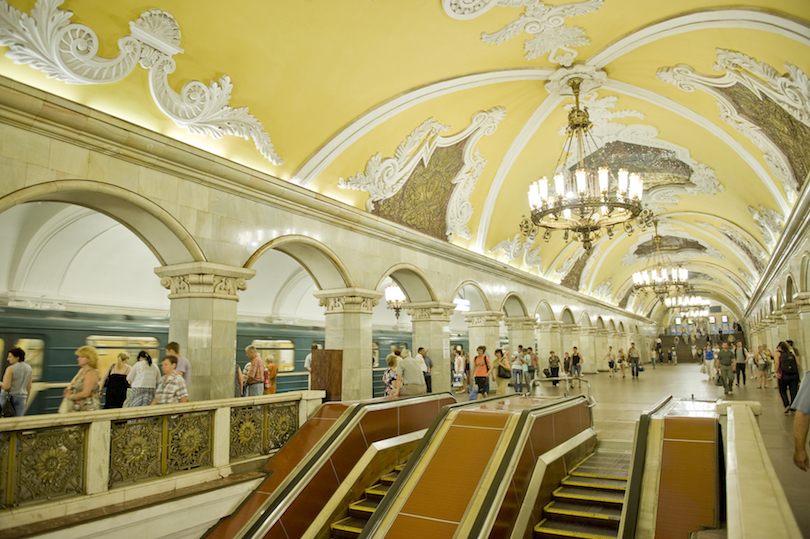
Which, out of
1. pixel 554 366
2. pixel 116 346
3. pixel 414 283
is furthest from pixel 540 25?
pixel 554 366

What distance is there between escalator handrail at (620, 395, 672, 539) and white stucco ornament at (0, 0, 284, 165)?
5.84m

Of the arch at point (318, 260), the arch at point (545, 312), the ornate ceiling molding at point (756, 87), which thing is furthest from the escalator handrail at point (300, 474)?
the arch at point (545, 312)

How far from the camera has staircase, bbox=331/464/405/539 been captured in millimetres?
4641

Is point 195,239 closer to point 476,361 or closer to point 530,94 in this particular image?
point 476,361

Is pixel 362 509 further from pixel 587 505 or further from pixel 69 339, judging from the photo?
pixel 69 339

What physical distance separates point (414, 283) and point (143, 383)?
21.1 ft

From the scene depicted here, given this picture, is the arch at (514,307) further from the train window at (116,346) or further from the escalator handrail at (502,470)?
the escalator handrail at (502,470)

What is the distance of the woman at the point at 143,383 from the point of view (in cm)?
581

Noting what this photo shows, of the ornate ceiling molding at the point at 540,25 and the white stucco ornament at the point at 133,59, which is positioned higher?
the ornate ceiling molding at the point at 540,25

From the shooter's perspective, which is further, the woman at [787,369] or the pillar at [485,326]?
the pillar at [485,326]

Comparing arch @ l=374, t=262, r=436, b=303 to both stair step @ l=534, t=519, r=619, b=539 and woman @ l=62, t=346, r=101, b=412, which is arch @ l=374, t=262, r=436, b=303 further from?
stair step @ l=534, t=519, r=619, b=539

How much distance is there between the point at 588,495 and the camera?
475 centimetres

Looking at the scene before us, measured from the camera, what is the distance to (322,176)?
8.48 m

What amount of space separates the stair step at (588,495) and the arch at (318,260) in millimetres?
5024
